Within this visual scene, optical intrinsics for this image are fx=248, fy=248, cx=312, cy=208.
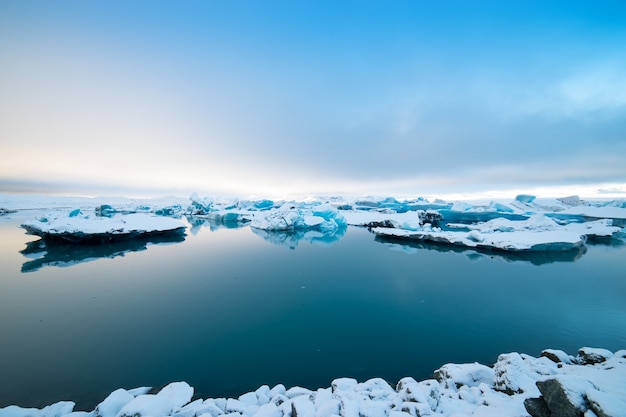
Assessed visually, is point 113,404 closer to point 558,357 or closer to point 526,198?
point 558,357

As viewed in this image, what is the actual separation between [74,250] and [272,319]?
33.5 feet

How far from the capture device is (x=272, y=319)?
13.3ft

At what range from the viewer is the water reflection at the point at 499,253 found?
8.56 metres

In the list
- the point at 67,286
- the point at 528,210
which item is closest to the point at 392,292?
the point at 67,286

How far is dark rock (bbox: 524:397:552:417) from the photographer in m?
1.47

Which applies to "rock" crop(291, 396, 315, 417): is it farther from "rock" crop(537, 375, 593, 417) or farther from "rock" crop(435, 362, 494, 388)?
"rock" crop(537, 375, 593, 417)

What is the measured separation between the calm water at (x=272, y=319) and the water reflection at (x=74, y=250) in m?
0.19

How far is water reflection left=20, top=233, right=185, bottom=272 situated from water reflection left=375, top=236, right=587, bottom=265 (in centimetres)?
1070

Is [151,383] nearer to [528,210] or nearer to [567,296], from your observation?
[567,296]

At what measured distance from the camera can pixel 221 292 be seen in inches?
206

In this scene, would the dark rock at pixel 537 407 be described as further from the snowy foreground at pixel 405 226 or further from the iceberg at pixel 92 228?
the iceberg at pixel 92 228

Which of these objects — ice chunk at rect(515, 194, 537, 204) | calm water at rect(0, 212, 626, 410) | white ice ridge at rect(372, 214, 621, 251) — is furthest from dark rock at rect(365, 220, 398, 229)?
ice chunk at rect(515, 194, 537, 204)

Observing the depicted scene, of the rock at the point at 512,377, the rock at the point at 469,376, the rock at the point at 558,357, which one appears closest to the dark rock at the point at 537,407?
the rock at the point at 512,377

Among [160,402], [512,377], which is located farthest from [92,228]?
[512,377]
